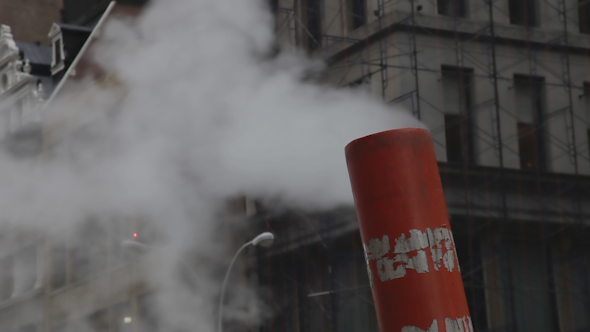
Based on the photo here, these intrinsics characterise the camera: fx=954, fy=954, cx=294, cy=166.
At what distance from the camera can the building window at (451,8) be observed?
14.5 meters


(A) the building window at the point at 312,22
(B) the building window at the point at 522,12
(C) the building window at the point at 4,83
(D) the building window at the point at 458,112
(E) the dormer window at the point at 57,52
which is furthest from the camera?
(C) the building window at the point at 4,83

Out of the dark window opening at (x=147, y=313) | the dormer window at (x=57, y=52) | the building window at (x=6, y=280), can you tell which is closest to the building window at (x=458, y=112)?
the dark window opening at (x=147, y=313)

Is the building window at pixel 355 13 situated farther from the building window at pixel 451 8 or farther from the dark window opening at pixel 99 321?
the dark window opening at pixel 99 321

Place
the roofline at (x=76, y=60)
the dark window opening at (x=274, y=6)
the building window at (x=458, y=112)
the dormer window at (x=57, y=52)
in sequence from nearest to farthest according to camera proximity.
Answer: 1. the building window at (x=458, y=112)
2. the dark window opening at (x=274, y=6)
3. the roofline at (x=76, y=60)
4. the dormer window at (x=57, y=52)

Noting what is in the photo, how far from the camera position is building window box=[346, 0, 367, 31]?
47.3 feet

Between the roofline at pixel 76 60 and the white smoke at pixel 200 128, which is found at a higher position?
the roofline at pixel 76 60

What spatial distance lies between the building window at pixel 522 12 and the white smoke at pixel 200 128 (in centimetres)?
297

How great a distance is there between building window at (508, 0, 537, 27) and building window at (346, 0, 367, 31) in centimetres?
240

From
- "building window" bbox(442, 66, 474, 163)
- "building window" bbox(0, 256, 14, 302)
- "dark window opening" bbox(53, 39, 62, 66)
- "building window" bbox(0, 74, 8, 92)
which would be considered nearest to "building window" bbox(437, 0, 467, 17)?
"building window" bbox(442, 66, 474, 163)

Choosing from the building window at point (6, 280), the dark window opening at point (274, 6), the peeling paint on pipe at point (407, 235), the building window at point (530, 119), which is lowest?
the peeling paint on pipe at point (407, 235)

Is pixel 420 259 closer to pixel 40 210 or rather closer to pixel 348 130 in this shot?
pixel 348 130

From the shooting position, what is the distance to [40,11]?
87.1 feet

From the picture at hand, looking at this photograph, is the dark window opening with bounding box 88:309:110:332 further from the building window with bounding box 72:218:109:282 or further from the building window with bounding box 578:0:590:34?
the building window with bounding box 578:0:590:34

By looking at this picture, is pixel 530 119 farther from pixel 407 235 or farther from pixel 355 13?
pixel 407 235
